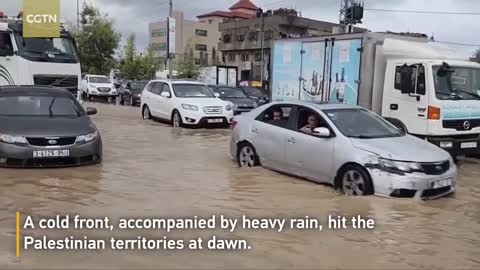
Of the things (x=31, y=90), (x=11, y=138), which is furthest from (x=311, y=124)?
(x=31, y=90)

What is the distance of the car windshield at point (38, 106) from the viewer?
9.62 meters

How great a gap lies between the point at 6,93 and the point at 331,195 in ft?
20.5

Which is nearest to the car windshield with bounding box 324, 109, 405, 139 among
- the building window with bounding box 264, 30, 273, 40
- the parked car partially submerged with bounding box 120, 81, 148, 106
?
the parked car partially submerged with bounding box 120, 81, 148, 106

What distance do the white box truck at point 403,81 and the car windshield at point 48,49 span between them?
7.40 m

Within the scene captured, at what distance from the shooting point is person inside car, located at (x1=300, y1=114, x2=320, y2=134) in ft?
28.4

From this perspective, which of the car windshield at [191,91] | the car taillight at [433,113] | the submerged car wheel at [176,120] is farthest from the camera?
the car windshield at [191,91]

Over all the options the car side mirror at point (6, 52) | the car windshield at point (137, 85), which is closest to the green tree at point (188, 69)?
the car windshield at point (137, 85)

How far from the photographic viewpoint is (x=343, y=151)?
7.83 meters

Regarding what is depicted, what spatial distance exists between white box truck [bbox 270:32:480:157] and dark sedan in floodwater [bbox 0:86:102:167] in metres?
5.81

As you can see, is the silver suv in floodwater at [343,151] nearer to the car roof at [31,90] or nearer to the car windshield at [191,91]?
the car roof at [31,90]

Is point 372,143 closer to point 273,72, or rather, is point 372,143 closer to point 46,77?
point 273,72

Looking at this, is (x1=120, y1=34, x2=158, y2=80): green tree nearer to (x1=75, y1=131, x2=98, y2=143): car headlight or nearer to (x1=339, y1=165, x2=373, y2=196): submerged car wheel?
(x1=75, y1=131, x2=98, y2=143): car headlight

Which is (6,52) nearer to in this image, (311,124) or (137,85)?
(311,124)

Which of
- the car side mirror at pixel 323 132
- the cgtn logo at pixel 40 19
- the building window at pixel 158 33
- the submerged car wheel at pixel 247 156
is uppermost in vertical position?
the building window at pixel 158 33
